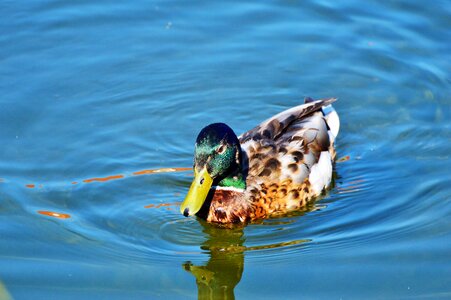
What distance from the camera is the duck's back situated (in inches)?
363


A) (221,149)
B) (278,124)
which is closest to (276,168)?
(278,124)

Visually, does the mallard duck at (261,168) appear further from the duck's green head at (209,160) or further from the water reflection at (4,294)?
the water reflection at (4,294)

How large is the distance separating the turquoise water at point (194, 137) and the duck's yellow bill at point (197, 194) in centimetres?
41

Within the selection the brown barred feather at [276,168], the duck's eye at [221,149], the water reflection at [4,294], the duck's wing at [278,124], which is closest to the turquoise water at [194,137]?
the water reflection at [4,294]

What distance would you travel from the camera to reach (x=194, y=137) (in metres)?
10.4

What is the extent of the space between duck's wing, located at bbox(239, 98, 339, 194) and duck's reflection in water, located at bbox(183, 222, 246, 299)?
683mm

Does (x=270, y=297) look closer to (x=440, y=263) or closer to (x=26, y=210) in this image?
(x=440, y=263)

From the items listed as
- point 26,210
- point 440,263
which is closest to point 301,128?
point 440,263

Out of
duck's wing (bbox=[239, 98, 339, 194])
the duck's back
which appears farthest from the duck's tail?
the duck's back

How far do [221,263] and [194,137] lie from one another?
92.1 inches

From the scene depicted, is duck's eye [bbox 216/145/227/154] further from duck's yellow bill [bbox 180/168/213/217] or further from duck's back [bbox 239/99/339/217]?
duck's back [bbox 239/99/339/217]

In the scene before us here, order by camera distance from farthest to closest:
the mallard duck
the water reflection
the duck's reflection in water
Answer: the mallard duck < the duck's reflection in water < the water reflection

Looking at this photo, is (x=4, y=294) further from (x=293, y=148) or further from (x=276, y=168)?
(x=293, y=148)

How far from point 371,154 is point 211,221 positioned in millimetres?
2164
